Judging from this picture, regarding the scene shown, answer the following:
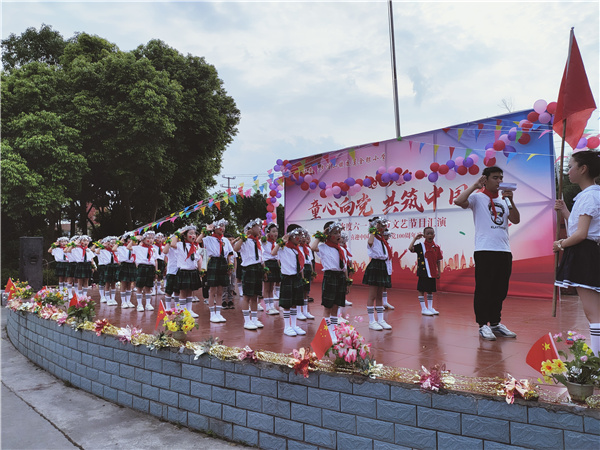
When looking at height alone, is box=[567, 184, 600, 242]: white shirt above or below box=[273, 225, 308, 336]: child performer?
above

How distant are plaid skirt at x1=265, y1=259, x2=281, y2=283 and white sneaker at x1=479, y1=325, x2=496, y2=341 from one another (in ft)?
12.1

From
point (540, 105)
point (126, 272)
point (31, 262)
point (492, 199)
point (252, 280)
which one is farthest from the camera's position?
point (31, 262)

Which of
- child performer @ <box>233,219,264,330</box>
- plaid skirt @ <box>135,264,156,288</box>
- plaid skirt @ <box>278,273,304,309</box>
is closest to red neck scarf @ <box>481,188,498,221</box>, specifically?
plaid skirt @ <box>278,273,304,309</box>

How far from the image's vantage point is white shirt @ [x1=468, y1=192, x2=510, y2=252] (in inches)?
190

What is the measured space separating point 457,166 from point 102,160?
43.6ft

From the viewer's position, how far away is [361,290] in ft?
39.0

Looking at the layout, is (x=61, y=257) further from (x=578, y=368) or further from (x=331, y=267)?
(x=578, y=368)

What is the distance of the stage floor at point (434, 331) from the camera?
424cm

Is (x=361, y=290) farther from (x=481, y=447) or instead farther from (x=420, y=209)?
(x=481, y=447)

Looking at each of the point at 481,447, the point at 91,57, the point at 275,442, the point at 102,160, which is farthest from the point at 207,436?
the point at 91,57

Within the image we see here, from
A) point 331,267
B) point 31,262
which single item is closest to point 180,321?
point 331,267

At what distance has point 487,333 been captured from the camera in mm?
5125

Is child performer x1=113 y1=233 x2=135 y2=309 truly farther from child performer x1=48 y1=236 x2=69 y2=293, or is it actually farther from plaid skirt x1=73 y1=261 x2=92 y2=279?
child performer x1=48 y1=236 x2=69 y2=293

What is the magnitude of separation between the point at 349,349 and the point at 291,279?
2735 mm
